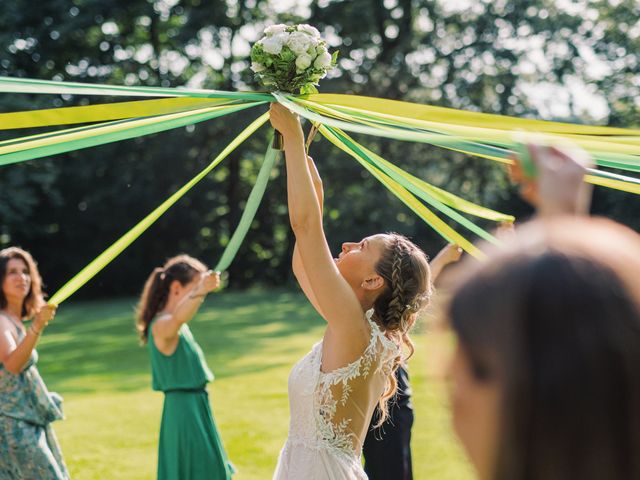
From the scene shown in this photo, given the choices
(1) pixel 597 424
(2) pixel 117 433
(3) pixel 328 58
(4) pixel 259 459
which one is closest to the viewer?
(1) pixel 597 424

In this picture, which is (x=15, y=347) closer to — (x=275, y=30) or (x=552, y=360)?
(x=275, y=30)

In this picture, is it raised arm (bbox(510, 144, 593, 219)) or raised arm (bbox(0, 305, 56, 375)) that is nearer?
raised arm (bbox(510, 144, 593, 219))

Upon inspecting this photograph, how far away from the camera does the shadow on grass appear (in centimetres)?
1266

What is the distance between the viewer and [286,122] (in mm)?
2941

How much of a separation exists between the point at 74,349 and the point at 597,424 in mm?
15843

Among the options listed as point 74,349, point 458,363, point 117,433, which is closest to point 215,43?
point 74,349

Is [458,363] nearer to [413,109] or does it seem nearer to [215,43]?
[413,109]

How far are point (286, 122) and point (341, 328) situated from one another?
79cm

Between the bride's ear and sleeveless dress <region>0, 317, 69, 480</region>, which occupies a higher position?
the bride's ear

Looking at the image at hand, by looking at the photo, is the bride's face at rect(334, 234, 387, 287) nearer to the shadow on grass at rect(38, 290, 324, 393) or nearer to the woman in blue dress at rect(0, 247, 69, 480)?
the woman in blue dress at rect(0, 247, 69, 480)

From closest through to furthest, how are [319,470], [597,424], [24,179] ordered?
[597,424], [319,470], [24,179]

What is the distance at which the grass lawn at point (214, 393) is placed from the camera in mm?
7507

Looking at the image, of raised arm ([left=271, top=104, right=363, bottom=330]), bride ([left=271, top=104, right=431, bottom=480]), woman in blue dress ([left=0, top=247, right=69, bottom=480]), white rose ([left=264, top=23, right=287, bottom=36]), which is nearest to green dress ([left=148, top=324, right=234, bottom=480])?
woman in blue dress ([left=0, top=247, right=69, bottom=480])

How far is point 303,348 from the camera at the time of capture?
15.2 m
